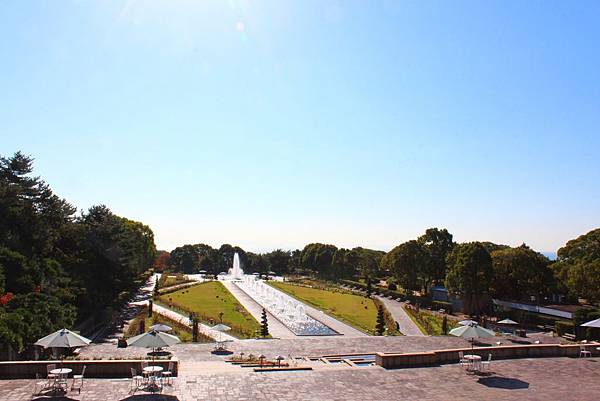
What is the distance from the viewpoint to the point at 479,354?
2391 centimetres

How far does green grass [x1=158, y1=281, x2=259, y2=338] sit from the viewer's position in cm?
4006

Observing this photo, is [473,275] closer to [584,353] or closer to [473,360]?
[584,353]

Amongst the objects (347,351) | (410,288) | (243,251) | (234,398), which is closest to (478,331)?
(347,351)

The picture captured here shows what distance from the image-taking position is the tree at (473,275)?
50312mm

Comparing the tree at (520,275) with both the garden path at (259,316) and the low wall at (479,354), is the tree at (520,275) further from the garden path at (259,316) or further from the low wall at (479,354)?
the low wall at (479,354)

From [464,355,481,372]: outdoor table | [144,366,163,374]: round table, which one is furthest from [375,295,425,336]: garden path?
[144,366,163,374]: round table

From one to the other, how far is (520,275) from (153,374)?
45.7 meters

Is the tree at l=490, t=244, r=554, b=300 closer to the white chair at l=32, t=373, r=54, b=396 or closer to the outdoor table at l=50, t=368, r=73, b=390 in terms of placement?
the outdoor table at l=50, t=368, r=73, b=390

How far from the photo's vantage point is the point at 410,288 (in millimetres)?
69188

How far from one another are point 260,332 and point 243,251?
108 m

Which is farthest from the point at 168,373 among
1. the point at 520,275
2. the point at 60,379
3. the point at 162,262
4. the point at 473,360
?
the point at 162,262

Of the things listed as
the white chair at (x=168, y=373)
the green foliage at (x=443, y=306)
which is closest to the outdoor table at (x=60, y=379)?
the white chair at (x=168, y=373)

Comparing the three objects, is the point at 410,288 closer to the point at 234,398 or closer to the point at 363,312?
the point at 363,312

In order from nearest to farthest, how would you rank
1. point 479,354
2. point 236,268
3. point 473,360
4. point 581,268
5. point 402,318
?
1. point 473,360
2. point 479,354
3. point 581,268
4. point 402,318
5. point 236,268
